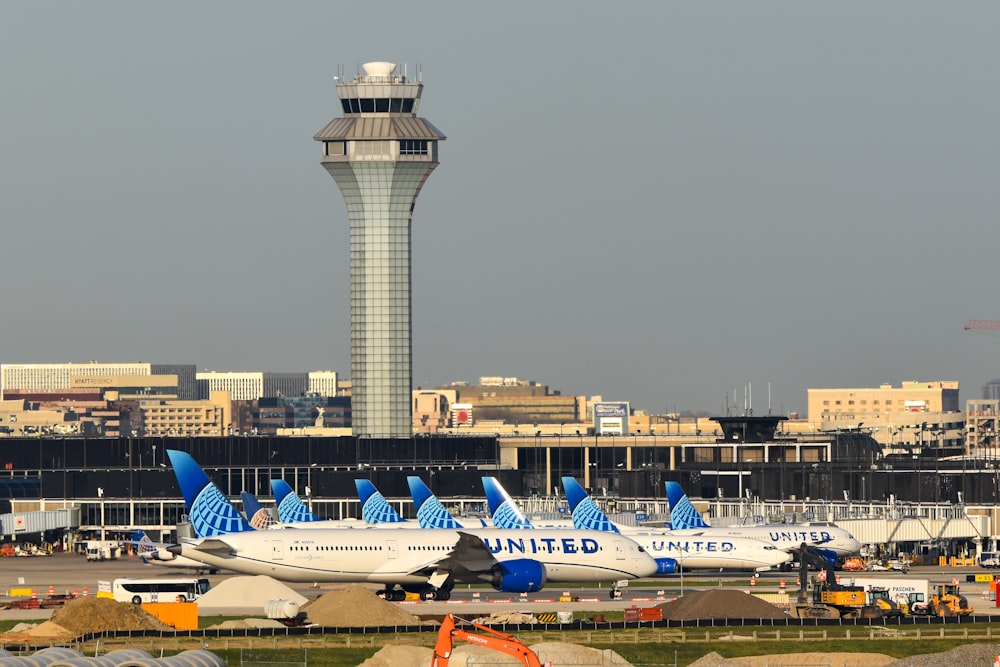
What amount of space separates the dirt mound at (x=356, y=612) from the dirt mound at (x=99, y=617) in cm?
739

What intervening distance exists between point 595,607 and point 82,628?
2901cm

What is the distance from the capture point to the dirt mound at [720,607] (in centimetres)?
10125

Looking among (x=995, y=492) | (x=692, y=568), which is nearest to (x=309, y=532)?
(x=692, y=568)

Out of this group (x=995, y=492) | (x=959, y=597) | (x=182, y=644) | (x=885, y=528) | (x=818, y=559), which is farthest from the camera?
(x=995, y=492)

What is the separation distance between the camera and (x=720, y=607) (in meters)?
101

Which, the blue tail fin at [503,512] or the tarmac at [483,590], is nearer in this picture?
the tarmac at [483,590]

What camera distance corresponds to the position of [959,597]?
4245 inches


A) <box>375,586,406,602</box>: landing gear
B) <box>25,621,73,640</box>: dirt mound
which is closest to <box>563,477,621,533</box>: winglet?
<box>375,586,406,602</box>: landing gear

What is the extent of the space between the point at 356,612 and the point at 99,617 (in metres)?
11.7

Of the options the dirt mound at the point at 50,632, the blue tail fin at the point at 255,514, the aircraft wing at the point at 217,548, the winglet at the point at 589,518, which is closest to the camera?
the dirt mound at the point at 50,632

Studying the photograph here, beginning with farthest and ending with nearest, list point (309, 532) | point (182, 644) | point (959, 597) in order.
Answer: point (309, 532), point (959, 597), point (182, 644)

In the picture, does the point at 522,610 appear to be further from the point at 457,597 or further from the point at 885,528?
the point at 885,528

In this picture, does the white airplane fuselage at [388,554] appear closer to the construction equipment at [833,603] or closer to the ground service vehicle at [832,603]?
the ground service vehicle at [832,603]

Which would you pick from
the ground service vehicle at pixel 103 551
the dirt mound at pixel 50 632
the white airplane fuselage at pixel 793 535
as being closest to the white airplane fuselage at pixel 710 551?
the white airplane fuselage at pixel 793 535
